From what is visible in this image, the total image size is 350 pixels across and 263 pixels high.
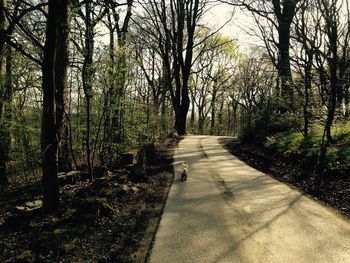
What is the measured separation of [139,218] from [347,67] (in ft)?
29.8

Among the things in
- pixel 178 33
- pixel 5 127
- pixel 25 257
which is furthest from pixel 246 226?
pixel 178 33

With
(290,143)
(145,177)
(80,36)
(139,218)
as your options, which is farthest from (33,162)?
(290,143)

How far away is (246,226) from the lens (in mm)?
6211

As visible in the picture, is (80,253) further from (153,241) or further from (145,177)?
(145,177)

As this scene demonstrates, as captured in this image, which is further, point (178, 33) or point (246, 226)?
point (178, 33)

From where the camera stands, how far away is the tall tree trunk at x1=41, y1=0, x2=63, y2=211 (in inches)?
234

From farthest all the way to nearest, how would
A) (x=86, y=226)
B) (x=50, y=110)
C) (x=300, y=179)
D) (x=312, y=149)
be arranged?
(x=312, y=149), (x=300, y=179), (x=50, y=110), (x=86, y=226)

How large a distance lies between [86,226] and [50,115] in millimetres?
2213

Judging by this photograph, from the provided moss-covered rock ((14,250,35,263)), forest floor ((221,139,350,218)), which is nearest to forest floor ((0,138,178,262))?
moss-covered rock ((14,250,35,263))

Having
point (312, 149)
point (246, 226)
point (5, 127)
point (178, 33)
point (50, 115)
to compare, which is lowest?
point (246, 226)

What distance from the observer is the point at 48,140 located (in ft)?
20.5

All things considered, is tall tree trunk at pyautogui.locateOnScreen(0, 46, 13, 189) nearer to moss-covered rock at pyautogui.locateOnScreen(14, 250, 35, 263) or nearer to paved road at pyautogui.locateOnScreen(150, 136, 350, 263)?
paved road at pyautogui.locateOnScreen(150, 136, 350, 263)

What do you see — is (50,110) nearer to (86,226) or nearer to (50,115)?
(50,115)

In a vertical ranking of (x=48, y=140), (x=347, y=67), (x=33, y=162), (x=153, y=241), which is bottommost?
(x=153, y=241)
